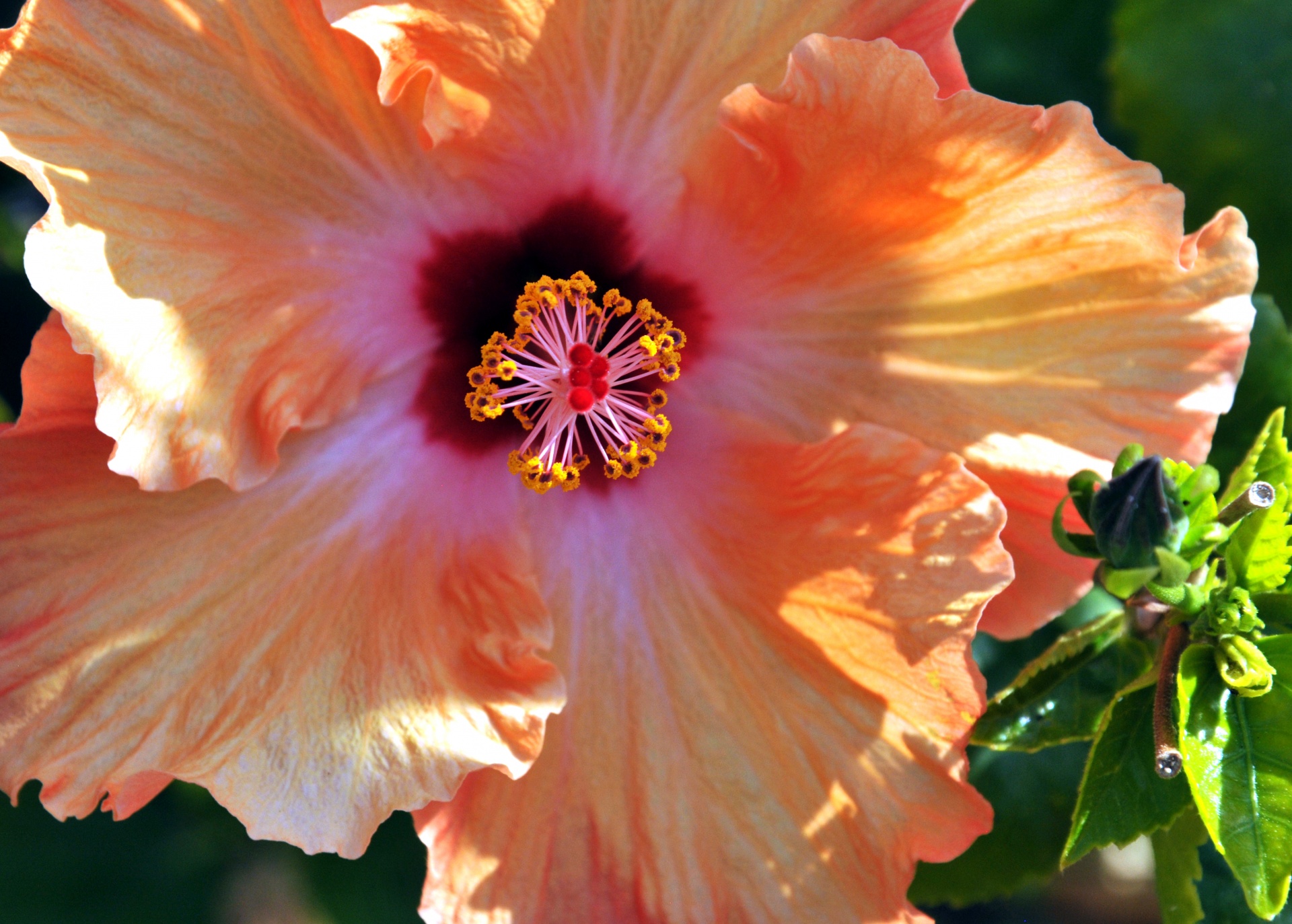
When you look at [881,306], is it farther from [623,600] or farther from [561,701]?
[561,701]

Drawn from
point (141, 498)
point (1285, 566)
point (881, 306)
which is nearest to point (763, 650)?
point (881, 306)

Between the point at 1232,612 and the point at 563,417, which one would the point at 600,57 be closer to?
the point at 563,417

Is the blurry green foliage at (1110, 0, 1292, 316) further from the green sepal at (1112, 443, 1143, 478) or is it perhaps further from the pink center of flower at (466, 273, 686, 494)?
the pink center of flower at (466, 273, 686, 494)

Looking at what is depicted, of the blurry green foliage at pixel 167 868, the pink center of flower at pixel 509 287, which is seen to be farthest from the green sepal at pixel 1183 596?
the blurry green foliage at pixel 167 868

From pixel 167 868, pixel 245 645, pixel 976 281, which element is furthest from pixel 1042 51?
pixel 167 868

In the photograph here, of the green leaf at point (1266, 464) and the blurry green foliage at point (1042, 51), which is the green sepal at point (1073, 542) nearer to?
the green leaf at point (1266, 464)

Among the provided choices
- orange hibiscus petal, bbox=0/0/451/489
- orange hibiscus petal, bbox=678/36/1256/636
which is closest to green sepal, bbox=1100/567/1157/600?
orange hibiscus petal, bbox=678/36/1256/636
